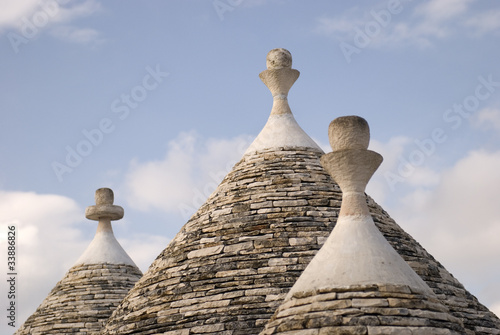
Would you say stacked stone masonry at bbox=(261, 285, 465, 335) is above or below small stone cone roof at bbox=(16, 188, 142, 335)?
below

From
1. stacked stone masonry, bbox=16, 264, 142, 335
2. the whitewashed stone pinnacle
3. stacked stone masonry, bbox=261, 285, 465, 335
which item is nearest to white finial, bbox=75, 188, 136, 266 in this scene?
stacked stone masonry, bbox=16, 264, 142, 335

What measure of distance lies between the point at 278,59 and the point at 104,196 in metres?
5.93

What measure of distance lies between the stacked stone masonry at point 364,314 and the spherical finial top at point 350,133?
1.80m

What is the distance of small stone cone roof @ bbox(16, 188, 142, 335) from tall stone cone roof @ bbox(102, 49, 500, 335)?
3.81 meters

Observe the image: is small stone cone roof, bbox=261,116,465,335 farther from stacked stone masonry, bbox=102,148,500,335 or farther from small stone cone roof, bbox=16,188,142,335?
small stone cone roof, bbox=16,188,142,335

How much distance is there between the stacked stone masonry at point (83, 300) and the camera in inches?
638

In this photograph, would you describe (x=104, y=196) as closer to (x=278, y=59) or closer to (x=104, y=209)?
(x=104, y=209)

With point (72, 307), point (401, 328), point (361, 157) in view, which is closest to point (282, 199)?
point (361, 157)

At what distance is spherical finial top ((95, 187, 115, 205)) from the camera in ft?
59.8

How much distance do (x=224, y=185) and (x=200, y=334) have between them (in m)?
3.03

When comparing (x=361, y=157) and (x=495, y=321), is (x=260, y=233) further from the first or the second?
(x=495, y=321)

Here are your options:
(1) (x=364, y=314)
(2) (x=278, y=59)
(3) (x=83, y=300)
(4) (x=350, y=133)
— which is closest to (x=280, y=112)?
(2) (x=278, y=59)

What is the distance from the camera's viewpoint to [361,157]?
925 centimetres

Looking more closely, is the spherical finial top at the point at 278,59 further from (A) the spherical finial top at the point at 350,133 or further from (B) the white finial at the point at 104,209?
(B) the white finial at the point at 104,209
